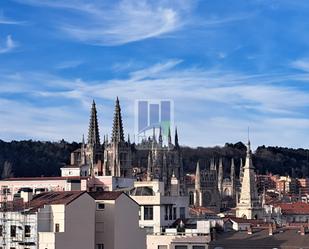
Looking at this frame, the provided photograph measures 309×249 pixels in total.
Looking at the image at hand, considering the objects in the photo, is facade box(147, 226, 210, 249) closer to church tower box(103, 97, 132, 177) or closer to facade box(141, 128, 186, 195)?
church tower box(103, 97, 132, 177)

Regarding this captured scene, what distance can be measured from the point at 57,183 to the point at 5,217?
77.2 ft

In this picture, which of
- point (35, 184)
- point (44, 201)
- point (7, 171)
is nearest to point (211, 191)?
point (7, 171)

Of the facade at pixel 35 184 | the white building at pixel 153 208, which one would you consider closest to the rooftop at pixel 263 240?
the white building at pixel 153 208

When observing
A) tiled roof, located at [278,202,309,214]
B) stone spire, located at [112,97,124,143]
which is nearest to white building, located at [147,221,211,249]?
tiled roof, located at [278,202,309,214]

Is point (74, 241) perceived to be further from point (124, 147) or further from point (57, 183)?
point (124, 147)

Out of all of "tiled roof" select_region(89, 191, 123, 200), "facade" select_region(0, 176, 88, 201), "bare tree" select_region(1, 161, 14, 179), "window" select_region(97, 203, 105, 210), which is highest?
"bare tree" select_region(1, 161, 14, 179)

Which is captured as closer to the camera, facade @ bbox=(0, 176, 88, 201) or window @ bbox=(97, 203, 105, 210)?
window @ bbox=(97, 203, 105, 210)

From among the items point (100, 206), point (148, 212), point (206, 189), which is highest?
point (206, 189)

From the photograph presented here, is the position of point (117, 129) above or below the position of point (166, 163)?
above

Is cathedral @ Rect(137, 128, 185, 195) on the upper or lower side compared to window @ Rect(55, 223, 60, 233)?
upper

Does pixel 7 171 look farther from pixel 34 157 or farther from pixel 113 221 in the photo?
pixel 113 221

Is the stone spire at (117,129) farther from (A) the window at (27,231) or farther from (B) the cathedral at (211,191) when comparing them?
(A) the window at (27,231)

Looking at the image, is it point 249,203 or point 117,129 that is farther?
point 117,129

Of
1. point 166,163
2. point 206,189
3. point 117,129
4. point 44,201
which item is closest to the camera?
point 44,201
